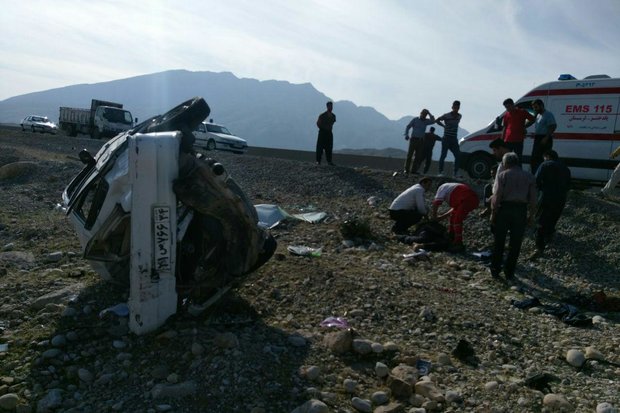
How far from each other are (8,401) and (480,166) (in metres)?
10.9

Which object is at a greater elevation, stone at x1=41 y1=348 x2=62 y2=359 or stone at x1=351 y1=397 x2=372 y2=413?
stone at x1=351 y1=397 x2=372 y2=413


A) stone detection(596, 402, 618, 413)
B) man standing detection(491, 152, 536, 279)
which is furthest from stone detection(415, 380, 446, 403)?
man standing detection(491, 152, 536, 279)

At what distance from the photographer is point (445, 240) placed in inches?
332

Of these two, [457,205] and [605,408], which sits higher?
[457,205]

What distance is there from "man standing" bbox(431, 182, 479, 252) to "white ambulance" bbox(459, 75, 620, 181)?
4.05 m

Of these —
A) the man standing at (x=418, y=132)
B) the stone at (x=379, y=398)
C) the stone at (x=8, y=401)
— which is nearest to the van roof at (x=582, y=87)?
the man standing at (x=418, y=132)

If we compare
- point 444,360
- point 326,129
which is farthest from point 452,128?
point 444,360

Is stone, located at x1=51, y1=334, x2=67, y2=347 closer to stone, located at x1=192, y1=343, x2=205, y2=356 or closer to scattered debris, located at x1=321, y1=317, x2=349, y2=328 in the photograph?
stone, located at x1=192, y1=343, x2=205, y2=356

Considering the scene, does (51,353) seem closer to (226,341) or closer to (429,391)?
(226,341)

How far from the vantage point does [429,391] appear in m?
3.47

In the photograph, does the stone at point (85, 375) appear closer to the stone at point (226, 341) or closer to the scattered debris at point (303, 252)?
the stone at point (226, 341)

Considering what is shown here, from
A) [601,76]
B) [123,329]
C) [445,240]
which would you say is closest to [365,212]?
[445,240]

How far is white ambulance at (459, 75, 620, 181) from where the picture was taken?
11500 millimetres

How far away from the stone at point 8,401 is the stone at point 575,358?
394cm
